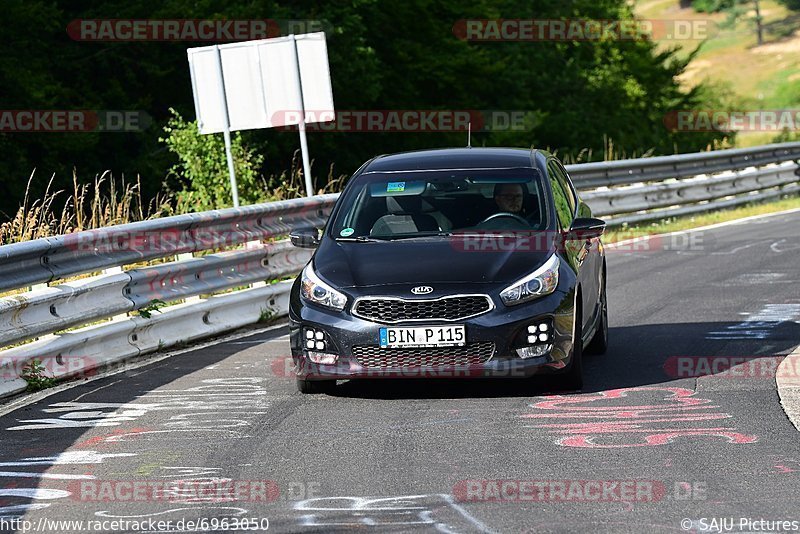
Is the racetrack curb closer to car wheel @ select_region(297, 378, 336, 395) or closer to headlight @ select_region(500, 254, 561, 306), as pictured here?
headlight @ select_region(500, 254, 561, 306)

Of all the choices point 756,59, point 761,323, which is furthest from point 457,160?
point 756,59

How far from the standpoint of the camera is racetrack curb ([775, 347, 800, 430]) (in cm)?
831

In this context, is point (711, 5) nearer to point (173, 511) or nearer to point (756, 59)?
point (756, 59)

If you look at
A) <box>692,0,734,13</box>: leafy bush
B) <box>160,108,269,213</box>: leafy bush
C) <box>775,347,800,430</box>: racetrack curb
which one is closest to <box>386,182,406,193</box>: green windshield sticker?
<box>775,347,800,430</box>: racetrack curb

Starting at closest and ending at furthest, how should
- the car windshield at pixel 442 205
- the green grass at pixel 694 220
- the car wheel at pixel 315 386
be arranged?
the car wheel at pixel 315 386 < the car windshield at pixel 442 205 < the green grass at pixel 694 220

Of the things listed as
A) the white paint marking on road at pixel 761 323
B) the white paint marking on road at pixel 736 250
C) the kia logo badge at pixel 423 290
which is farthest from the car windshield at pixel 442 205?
the white paint marking on road at pixel 736 250

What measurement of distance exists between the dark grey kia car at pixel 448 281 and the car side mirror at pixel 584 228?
0.01 m

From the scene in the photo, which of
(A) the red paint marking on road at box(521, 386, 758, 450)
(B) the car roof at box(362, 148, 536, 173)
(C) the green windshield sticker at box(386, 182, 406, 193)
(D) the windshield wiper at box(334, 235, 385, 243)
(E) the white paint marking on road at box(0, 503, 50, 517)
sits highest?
(B) the car roof at box(362, 148, 536, 173)

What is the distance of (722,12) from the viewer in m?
176

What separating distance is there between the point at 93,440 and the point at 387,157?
12.3ft

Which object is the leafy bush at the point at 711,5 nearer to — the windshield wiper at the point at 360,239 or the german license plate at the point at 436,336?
the windshield wiper at the point at 360,239

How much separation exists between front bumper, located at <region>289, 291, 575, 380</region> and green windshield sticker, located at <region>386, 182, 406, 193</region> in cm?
140

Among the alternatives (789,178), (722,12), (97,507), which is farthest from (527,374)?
(722,12)

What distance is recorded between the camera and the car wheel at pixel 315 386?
9.44 metres
